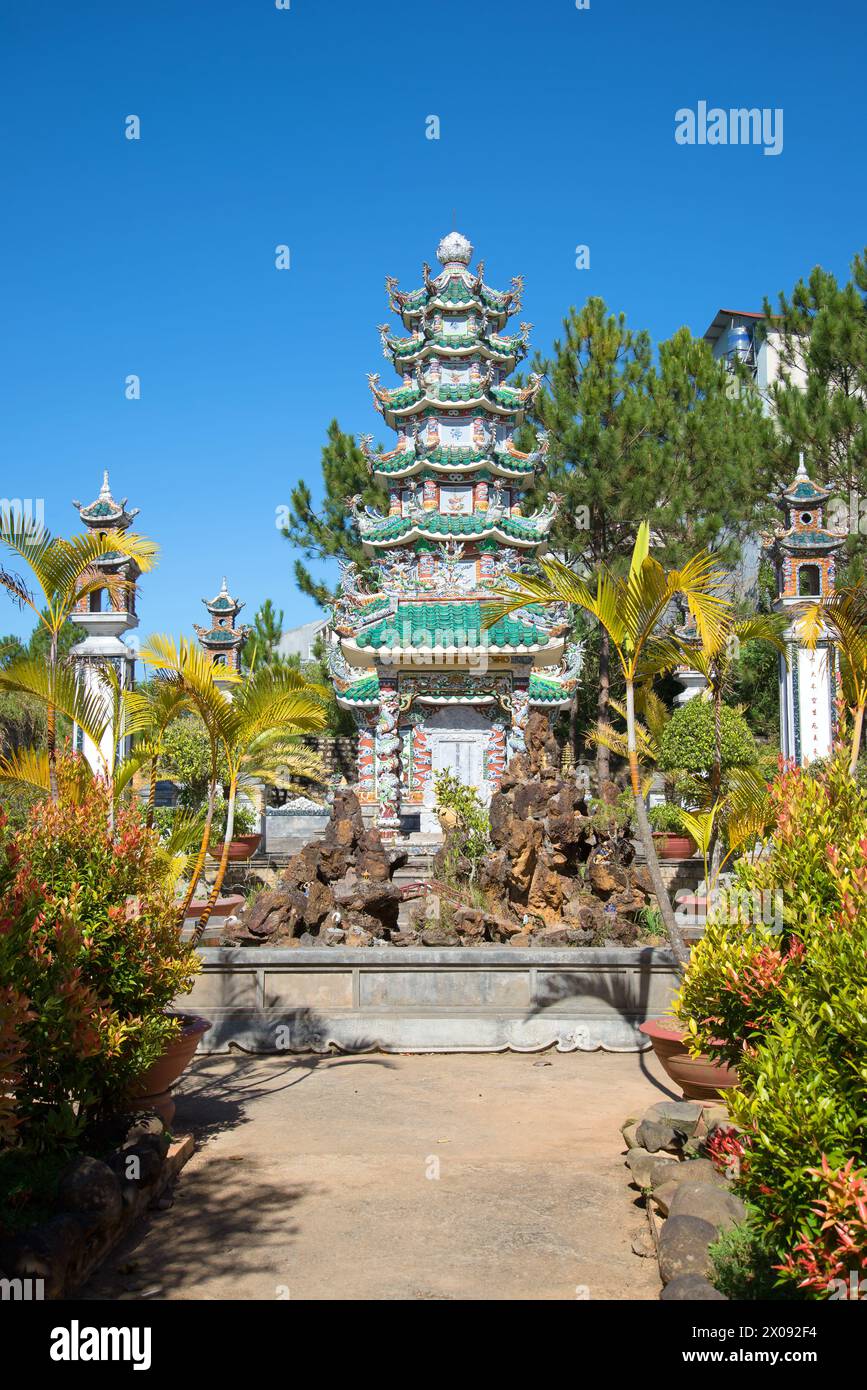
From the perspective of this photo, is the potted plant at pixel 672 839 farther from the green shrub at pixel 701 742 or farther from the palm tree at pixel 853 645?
the palm tree at pixel 853 645

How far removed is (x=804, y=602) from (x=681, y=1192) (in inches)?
554

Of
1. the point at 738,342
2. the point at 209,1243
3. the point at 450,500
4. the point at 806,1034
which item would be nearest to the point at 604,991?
the point at 209,1243

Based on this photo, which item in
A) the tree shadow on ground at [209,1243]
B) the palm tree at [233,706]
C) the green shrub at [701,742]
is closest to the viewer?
the tree shadow on ground at [209,1243]

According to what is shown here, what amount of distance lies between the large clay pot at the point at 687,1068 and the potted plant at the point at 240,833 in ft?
28.9

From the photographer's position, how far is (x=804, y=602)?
677 inches

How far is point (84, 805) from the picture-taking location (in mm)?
5883

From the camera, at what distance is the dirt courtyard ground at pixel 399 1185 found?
173 inches

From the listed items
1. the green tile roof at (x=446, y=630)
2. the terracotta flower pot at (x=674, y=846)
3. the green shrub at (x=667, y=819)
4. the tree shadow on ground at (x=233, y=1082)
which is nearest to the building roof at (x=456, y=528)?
the green tile roof at (x=446, y=630)

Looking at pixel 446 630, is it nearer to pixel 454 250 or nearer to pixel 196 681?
pixel 454 250

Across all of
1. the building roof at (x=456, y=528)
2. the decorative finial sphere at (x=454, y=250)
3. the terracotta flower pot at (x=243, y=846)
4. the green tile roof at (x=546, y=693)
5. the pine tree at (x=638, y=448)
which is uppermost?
the decorative finial sphere at (x=454, y=250)

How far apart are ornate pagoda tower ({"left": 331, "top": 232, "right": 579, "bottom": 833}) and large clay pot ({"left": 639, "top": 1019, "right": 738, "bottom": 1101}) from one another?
13240 mm

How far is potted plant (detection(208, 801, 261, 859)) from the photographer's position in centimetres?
1470

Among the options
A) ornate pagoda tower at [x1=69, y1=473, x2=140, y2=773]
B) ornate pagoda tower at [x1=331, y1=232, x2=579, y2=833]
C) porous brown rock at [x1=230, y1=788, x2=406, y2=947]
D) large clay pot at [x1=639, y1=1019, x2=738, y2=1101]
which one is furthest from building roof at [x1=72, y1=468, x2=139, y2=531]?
large clay pot at [x1=639, y1=1019, x2=738, y2=1101]

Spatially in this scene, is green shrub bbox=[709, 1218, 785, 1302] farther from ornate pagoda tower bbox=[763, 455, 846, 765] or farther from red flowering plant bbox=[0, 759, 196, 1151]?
ornate pagoda tower bbox=[763, 455, 846, 765]
